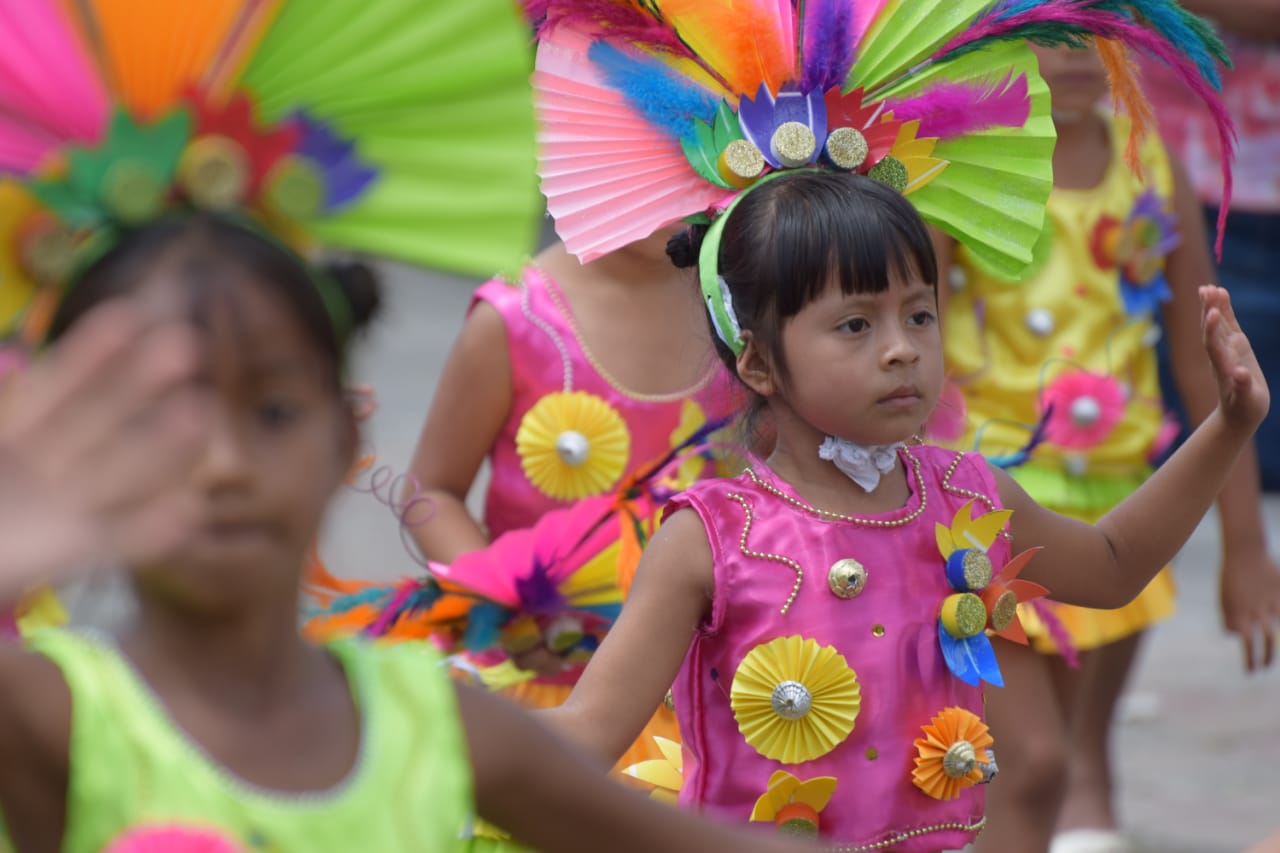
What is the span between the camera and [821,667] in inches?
103

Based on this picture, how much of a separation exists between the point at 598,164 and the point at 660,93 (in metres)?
0.16

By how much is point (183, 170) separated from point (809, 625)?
1.20 metres

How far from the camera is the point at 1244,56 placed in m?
5.62

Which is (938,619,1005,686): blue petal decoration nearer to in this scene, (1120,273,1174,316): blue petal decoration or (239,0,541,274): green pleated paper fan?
(239,0,541,274): green pleated paper fan

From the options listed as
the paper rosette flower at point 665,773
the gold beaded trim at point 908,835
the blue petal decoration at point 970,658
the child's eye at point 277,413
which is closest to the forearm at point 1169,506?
the blue petal decoration at point 970,658

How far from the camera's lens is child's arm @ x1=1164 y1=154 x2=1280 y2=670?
4.20m

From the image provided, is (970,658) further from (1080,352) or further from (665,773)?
(1080,352)

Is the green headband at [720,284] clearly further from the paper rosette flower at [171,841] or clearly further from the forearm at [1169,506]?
the paper rosette flower at [171,841]

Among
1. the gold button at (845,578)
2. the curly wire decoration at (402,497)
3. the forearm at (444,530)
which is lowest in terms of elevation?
the forearm at (444,530)

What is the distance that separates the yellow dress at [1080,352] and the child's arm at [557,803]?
235cm

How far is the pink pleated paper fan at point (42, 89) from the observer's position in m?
1.67

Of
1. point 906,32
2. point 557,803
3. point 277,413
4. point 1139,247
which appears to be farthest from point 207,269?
point 1139,247

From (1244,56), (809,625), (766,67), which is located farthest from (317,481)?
(1244,56)

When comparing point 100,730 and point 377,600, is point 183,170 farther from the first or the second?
point 377,600
